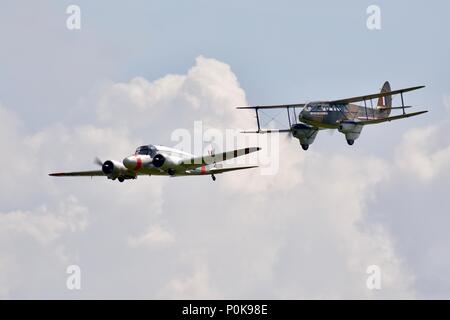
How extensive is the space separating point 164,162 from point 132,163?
311cm

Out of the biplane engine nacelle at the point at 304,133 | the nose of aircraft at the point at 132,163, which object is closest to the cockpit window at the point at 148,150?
the nose of aircraft at the point at 132,163

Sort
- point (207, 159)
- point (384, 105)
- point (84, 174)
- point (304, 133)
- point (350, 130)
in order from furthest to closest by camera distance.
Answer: point (384, 105)
point (350, 130)
point (84, 174)
point (304, 133)
point (207, 159)

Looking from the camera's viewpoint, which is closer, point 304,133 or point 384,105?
point 304,133

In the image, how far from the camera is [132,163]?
103 meters

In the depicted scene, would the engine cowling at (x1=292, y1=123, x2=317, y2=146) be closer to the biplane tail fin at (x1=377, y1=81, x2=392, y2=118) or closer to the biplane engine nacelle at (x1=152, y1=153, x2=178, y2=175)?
the biplane tail fin at (x1=377, y1=81, x2=392, y2=118)

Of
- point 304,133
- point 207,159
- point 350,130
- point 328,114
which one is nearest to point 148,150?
point 207,159

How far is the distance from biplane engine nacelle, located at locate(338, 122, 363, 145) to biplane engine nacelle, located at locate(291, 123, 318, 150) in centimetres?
266

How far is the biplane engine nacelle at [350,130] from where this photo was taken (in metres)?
114

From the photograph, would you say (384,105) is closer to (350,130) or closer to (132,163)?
(350,130)
